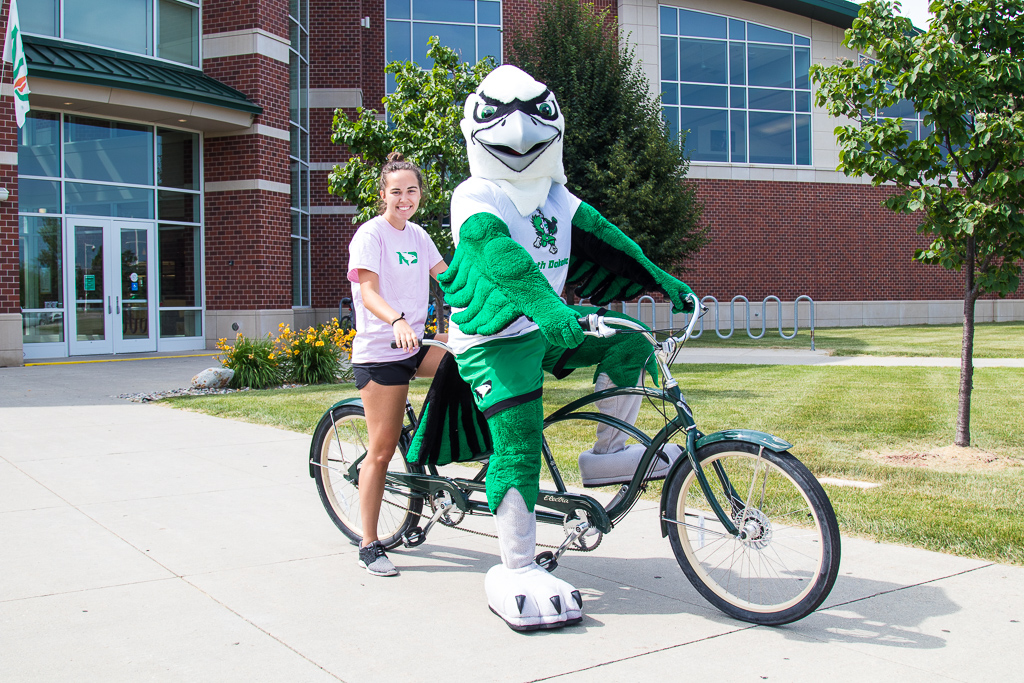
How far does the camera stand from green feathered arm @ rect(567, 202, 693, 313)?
3.75 m

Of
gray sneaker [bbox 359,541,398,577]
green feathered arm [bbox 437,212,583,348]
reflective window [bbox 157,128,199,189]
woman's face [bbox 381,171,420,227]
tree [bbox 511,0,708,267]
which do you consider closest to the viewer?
Result: green feathered arm [bbox 437,212,583,348]

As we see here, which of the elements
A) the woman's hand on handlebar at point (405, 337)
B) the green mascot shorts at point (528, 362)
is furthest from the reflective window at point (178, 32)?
the green mascot shorts at point (528, 362)

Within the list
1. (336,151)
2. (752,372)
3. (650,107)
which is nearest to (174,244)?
(336,151)

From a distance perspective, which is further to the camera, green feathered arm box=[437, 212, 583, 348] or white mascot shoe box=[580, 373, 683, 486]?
white mascot shoe box=[580, 373, 683, 486]

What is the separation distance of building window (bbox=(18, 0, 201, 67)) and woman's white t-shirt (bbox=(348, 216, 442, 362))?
14758 mm

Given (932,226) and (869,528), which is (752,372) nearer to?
(932,226)

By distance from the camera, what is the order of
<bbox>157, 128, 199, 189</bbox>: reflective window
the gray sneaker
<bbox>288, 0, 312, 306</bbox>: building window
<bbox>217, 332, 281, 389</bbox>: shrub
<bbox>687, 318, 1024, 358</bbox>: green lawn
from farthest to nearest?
<bbox>288, 0, 312, 306</bbox>: building window
<bbox>157, 128, 199, 189</bbox>: reflective window
<bbox>687, 318, 1024, 358</bbox>: green lawn
<bbox>217, 332, 281, 389</bbox>: shrub
the gray sneaker

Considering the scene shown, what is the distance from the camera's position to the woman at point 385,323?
388cm

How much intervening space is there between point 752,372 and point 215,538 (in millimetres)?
8964

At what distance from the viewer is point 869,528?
14.3 feet

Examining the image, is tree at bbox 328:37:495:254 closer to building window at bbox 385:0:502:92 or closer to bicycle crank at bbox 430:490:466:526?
bicycle crank at bbox 430:490:466:526

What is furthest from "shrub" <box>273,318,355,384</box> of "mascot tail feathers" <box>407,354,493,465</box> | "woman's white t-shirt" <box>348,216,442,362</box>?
"mascot tail feathers" <box>407,354,493,465</box>

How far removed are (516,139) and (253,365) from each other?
916cm

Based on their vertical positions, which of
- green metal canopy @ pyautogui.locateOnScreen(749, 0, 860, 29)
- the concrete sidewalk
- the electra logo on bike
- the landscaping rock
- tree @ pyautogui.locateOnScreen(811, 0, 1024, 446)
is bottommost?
the concrete sidewalk
